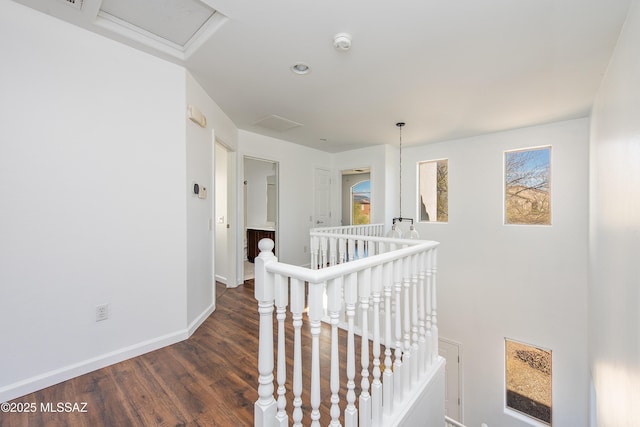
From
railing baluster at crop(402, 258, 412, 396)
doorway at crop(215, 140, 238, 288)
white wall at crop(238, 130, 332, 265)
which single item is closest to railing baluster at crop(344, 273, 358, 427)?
railing baluster at crop(402, 258, 412, 396)

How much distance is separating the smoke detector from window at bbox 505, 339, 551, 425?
4.87m

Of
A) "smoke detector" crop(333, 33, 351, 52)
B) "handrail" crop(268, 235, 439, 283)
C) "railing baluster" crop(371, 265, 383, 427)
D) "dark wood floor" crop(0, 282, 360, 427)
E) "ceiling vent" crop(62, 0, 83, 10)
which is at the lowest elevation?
"dark wood floor" crop(0, 282, 360, 427)

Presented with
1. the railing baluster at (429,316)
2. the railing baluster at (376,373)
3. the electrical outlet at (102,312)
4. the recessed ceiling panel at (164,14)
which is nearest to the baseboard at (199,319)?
the electrical outlet at (102,312)

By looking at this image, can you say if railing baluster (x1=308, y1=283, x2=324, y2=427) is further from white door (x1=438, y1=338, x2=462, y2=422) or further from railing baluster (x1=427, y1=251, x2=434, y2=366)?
white door (x1=438, y1=338, x2=462, y2=422)

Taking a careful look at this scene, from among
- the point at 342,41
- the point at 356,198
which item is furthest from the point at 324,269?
the point at 356,198

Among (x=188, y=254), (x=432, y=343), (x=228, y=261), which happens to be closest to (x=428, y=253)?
(x=432, y=343)

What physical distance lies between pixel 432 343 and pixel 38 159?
3.10 metres

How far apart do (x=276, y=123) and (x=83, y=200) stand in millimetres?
2519

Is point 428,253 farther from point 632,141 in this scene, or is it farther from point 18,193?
point 18,193

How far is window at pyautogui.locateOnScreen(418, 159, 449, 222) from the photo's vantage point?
498 cm

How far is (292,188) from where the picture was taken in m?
5.09

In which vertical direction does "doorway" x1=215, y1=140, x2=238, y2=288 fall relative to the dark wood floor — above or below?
above

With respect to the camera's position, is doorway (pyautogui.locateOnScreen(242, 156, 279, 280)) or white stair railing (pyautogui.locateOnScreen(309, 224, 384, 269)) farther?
doorway (pyautogui.locateOnScreen(242, 156, 279, 280))

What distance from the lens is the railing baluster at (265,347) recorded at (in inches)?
45.9
